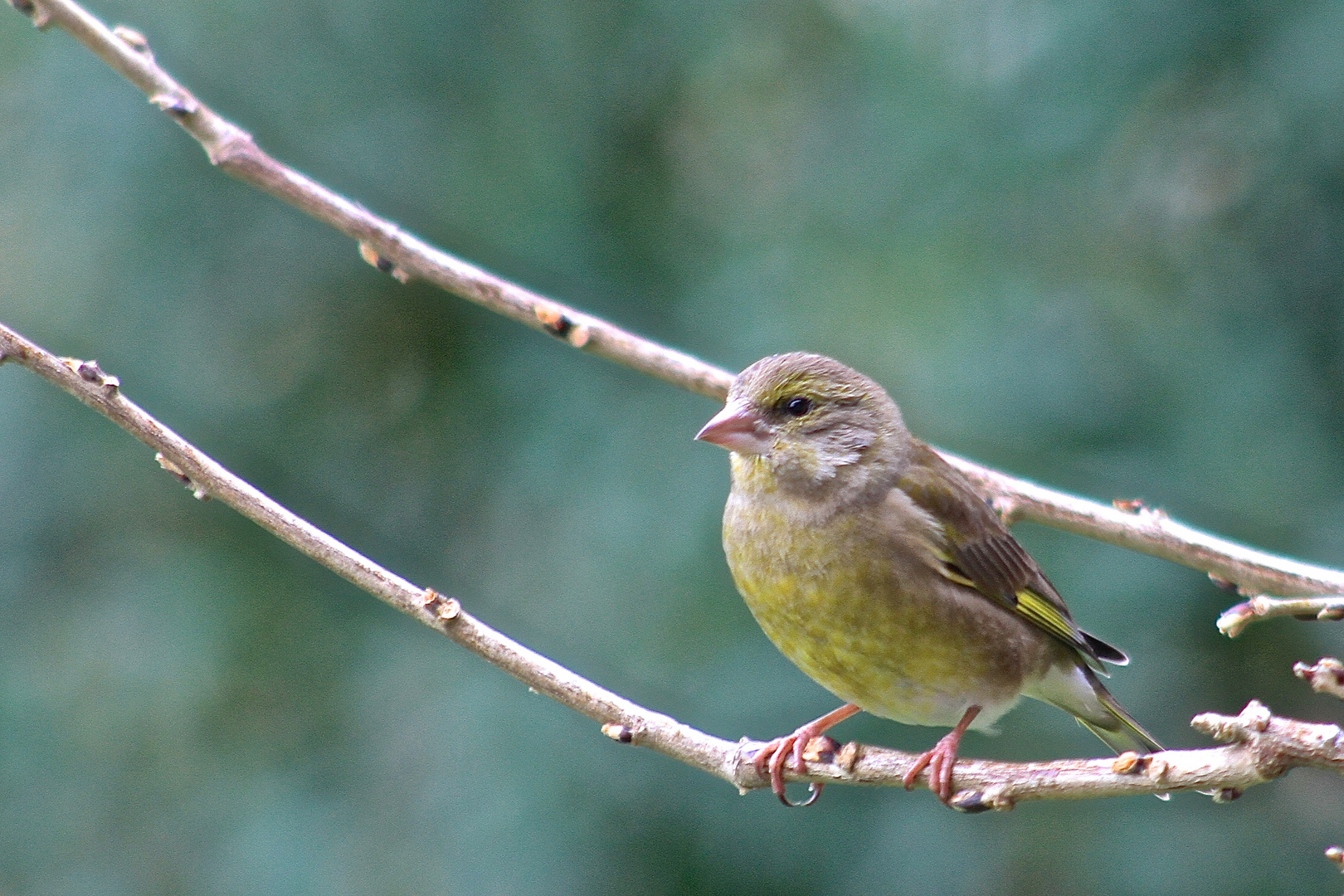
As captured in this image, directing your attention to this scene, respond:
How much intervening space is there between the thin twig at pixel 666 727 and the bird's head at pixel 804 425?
2.69 feet

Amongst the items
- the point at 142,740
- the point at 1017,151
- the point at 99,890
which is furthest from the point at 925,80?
the point at 99,890

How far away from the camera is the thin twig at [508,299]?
328 cm

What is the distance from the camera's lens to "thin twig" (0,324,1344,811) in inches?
84.0

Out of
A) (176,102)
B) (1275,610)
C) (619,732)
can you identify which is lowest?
(619,732)

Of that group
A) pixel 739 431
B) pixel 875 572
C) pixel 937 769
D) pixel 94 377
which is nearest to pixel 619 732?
pixel 937 769

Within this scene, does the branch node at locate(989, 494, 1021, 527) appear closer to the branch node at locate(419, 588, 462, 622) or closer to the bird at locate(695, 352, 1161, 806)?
the bird at locate(695, 352, 1161, 806)

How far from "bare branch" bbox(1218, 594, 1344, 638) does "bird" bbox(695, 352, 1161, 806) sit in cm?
74

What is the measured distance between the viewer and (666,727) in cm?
279

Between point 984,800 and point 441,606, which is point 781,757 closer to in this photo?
point 984,800

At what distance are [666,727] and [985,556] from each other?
1135 millimetres

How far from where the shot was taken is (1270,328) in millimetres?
4508

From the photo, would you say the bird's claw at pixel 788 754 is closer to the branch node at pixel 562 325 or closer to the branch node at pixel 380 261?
the branch node at pixel 562 325

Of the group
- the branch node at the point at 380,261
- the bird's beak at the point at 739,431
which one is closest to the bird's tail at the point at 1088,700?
the bird's beak at the point at 739,431

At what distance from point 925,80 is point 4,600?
3.79 metres
